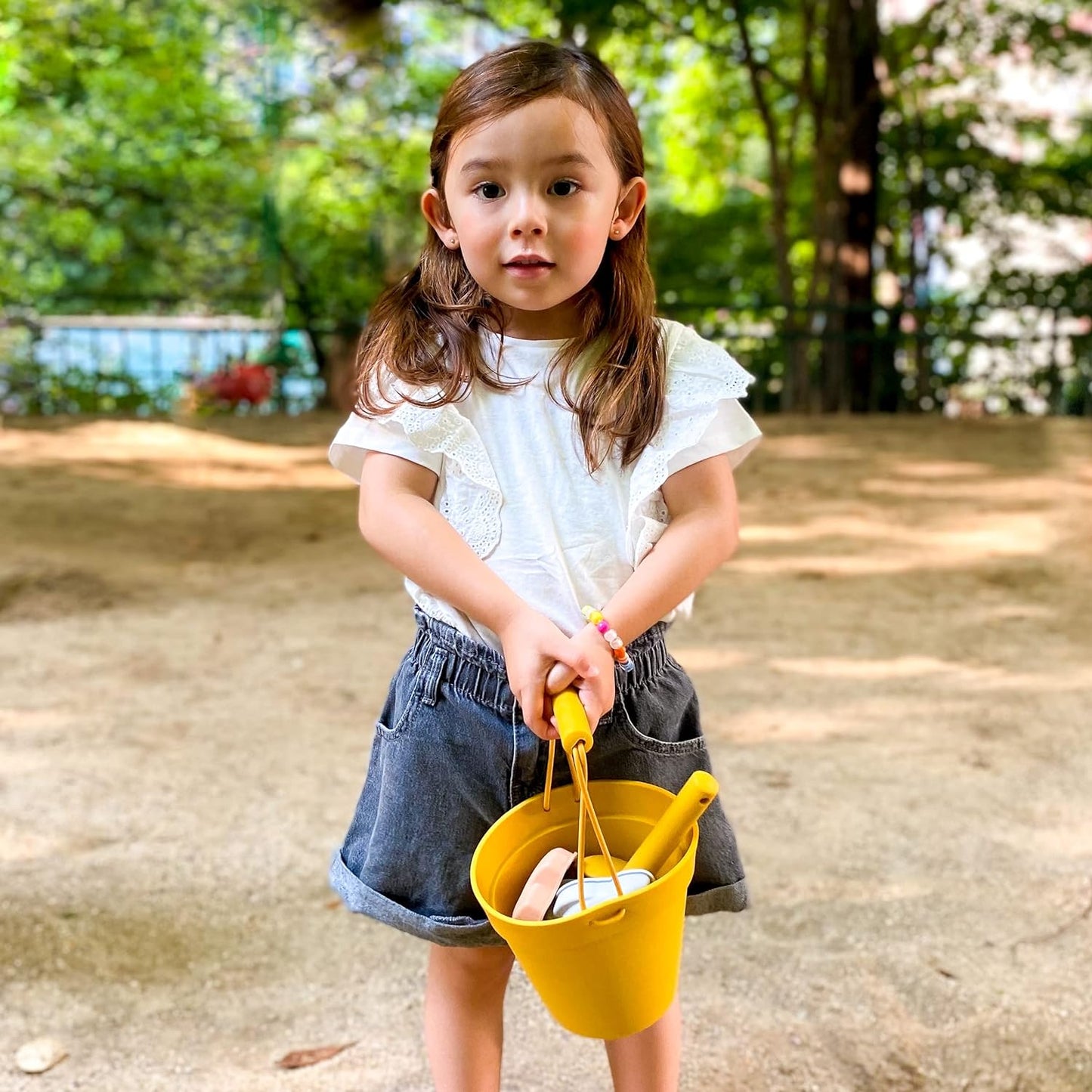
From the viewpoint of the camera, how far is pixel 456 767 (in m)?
1.44

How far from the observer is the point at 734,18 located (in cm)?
938

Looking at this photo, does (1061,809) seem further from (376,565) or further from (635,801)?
(376,565)

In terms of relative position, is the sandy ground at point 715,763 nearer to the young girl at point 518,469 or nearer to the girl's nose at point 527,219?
the young girl at point 518,469

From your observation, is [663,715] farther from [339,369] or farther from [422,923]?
[339,369]

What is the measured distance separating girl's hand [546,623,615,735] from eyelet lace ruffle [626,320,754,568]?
0.16m

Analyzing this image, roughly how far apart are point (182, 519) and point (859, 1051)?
4525 mm

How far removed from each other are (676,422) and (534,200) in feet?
0.96

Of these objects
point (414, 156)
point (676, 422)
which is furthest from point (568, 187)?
point (414, 156)

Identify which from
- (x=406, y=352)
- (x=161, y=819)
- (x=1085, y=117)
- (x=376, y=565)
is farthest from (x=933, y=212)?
(x=406, y=352)

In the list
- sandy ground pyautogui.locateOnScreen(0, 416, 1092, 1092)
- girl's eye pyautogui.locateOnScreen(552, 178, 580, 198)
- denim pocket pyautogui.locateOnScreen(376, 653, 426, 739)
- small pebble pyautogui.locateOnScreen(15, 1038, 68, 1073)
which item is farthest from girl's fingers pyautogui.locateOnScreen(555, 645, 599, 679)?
small pebble pyautogui.locateOnScreen(15, 1038, 68, 1073)

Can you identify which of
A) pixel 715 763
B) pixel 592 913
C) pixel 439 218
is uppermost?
pixel 439 218

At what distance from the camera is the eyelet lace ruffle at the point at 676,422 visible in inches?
56.1

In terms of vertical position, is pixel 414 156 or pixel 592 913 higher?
pixel 414 156

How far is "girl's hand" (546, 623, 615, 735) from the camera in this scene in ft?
4.24
